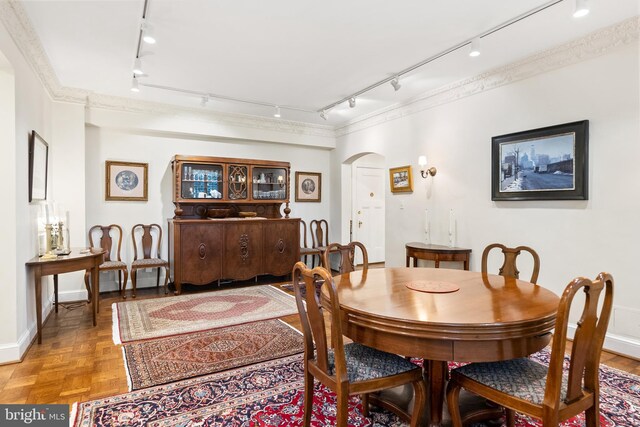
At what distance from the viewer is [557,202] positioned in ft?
10.6

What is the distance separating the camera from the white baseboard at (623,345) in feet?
9.09

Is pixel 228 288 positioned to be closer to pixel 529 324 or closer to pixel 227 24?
pixel 227 24

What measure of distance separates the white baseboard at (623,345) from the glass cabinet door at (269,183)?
4.15 meters

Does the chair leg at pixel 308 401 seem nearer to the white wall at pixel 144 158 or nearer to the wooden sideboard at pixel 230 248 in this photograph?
the wooden sideboard at pixel 230 248

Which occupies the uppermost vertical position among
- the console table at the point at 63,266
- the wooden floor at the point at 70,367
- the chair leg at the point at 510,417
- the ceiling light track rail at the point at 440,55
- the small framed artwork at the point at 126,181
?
the ceiling light track rail at the point at 440,55

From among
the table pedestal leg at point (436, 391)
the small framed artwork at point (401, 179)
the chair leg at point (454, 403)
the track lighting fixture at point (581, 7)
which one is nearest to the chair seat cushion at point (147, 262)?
the small framed artwork at point (401, 179)

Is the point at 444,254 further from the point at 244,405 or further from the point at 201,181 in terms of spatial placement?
the point at 201,181

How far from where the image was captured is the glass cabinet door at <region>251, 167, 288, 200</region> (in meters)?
5.54

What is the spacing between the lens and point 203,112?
5.24m

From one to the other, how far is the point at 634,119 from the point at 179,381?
3945 mm

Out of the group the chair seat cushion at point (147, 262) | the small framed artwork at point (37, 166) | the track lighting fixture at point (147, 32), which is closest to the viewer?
the track lighting fixture at point (147, 32)

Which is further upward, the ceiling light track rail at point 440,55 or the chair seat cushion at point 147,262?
the ceiling light track rail at point 440,55

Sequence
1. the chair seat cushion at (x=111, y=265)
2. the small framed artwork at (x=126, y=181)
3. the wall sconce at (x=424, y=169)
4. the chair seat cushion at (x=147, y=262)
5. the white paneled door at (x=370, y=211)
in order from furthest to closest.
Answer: the white paneled door at (x=370, y=211)
the small framed artwork at (x=126, y=181)
the chair seat cushion at (x=147, y=262)
the wall sconce at (x=424, y=169)
the chair seat cushion at (x=111, y=265)

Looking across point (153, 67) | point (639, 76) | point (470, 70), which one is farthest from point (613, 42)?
point (153, 67)
